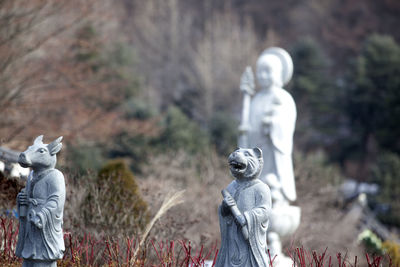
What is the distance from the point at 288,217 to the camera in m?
8.33

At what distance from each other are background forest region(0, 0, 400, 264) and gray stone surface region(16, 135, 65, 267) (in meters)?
2.05

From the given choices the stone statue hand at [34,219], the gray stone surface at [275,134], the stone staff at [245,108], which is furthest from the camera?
the stone staff at [245,108]

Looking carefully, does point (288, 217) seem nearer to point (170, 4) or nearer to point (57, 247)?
point (57, 247)

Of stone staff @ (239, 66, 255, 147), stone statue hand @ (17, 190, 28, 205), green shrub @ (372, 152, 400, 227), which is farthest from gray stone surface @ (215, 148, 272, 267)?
green shrub @ (372, 152, 400, 227)

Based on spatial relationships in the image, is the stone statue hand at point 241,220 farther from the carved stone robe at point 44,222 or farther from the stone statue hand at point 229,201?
the carved stone robe at point 44,222

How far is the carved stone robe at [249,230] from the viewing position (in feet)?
14.6

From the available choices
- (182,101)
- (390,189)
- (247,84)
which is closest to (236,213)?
(247,84)

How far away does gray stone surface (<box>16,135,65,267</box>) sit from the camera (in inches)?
187

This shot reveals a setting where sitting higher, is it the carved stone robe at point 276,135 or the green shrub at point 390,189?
the green shrub at point 390,189

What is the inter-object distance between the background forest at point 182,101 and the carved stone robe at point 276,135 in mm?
1144

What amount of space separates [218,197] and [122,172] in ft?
14.9

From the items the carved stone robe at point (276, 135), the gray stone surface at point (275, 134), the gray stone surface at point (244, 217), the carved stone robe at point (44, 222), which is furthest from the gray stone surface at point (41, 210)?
the carved stone robe at point (276, 135)

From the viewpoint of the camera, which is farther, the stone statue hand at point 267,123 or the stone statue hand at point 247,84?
the stone statue hand at point 247,84

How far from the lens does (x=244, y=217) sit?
441 centimetres
